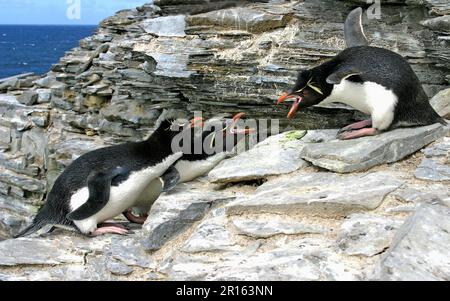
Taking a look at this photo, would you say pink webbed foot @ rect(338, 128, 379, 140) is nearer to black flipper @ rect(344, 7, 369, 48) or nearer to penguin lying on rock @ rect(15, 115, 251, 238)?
black flipper @ rect(344, 7, 369, 48)

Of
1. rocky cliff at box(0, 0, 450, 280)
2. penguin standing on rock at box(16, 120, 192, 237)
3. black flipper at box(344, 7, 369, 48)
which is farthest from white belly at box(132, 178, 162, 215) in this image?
black flipper at box(344, 7, 369, 48)

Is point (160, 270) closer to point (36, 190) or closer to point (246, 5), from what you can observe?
point (246, 5)

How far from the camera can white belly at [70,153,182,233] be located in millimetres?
5023

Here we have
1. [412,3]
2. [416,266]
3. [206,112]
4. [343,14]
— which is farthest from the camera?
[206,112]

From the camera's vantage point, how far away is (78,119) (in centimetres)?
1386

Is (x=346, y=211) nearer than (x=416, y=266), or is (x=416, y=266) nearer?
(x=416, y=266)

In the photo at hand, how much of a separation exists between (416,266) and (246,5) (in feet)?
19.2

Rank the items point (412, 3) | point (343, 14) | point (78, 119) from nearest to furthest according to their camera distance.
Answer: point (412, 3) < point (343, 14) < point (78, 119)

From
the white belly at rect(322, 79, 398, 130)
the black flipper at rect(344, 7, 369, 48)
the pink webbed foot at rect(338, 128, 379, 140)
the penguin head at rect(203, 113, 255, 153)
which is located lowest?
the penguin head at rect(203, 113, 255, 153)

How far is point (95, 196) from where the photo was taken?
16.0 feet

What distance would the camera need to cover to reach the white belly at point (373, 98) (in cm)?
502

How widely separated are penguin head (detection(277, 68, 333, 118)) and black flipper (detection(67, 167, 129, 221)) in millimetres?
1649

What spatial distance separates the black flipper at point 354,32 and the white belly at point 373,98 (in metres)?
0.94

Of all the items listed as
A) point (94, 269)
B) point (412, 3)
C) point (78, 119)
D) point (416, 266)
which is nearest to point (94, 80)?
point (78, 119)
